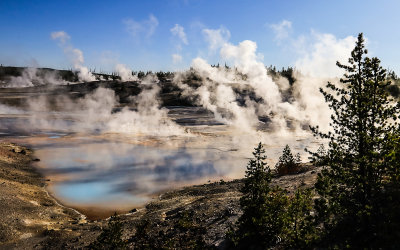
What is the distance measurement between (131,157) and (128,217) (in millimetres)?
11543

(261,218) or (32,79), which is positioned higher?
(32,79)

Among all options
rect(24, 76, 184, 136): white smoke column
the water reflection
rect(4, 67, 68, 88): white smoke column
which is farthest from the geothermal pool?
rect(4, 67, 68, 88): white smoke column

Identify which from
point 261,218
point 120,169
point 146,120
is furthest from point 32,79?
point 261,218

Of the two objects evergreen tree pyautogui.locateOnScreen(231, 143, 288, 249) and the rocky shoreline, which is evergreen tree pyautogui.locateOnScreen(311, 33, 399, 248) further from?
the rocky shoreline

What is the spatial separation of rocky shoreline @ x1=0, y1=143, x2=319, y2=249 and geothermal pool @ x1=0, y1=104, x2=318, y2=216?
3.87 feet

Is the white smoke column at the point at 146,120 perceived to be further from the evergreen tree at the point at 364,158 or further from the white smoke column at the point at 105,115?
the evergreen tree at the point at 364,158

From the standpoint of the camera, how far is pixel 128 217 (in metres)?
13.0

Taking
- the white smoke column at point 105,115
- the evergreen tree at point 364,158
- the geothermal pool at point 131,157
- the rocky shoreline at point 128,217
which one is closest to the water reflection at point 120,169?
the geothermal pool at point 131,157

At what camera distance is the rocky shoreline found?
1049 centimetres

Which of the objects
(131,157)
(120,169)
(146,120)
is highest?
(146,120)

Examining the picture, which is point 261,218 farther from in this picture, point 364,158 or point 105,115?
point 105,115

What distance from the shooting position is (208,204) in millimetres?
12711

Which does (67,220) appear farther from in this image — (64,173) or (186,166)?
(186,166)

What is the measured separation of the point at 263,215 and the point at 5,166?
1836cm
